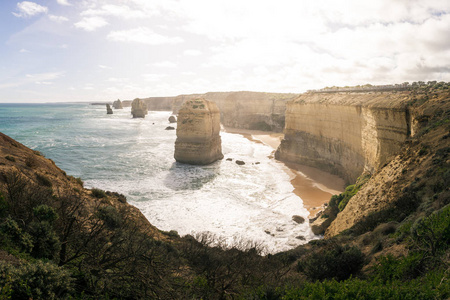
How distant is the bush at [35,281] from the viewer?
505cm

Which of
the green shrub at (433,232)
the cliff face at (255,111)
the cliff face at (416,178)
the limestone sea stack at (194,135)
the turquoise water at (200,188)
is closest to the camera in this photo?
the green shrub at (433,232)

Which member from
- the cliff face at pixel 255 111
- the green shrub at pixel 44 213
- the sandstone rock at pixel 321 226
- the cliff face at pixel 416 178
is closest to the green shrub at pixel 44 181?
the green shrub at pixel 44 213

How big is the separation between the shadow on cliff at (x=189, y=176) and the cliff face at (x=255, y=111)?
36931 millimetres

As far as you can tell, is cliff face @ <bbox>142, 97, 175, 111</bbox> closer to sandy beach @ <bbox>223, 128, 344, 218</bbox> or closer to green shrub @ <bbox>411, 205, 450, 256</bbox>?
sandy beach @ <bbox>223, 128, 344, 218</bbox>

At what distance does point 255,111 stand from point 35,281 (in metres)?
70.8

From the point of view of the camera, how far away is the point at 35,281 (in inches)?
208

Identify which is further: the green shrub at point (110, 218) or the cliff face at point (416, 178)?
the cliff face at point (416, 178)

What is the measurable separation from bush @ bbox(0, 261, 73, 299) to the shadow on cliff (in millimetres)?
20558

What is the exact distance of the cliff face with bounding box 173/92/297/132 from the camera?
228ft

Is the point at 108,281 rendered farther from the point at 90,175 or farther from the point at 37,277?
the point at 90,175

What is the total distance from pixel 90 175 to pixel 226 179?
15.1 metres

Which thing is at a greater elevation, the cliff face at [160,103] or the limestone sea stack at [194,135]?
the cliff face at [160,103]

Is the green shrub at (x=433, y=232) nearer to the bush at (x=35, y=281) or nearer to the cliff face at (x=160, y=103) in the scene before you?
the bush at (x=35, y=281)

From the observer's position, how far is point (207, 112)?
3556 centimetres
